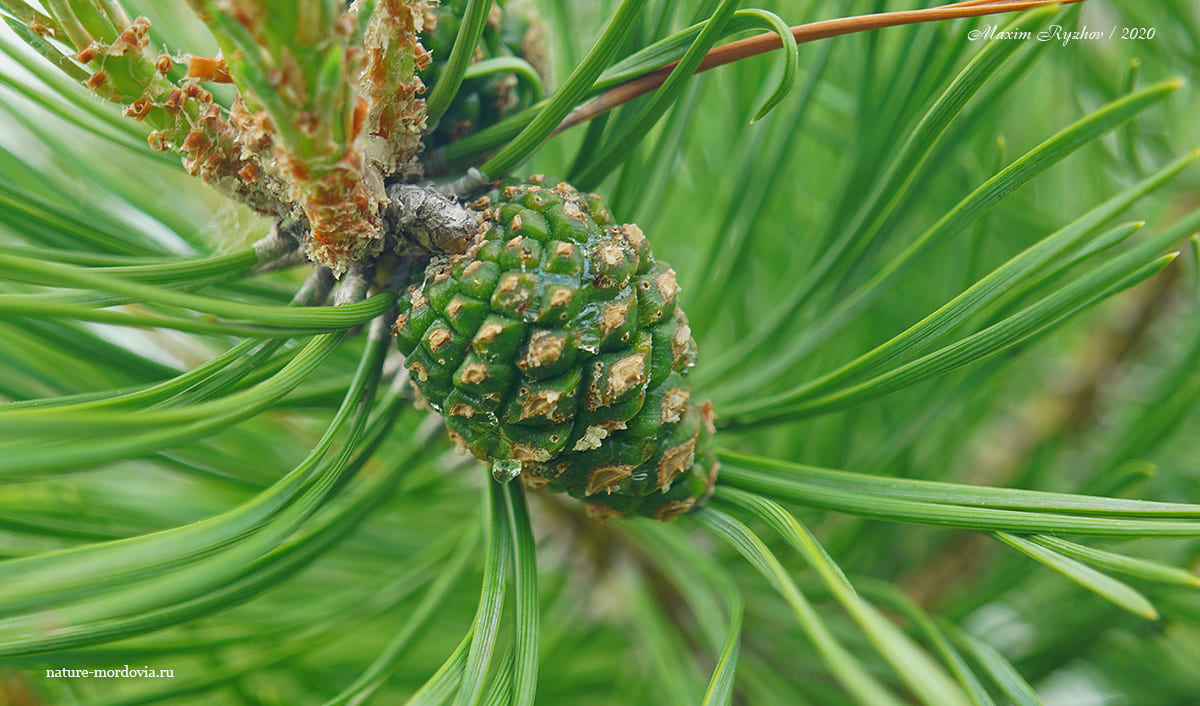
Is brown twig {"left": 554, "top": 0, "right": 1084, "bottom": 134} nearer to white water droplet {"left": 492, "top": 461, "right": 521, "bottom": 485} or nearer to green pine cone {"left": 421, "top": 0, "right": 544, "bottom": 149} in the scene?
green pine cone {"left": 421, "top": 0, "right": 544, "bottom": 149}

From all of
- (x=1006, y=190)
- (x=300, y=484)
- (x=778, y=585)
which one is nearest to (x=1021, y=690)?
(x=778, y=585)

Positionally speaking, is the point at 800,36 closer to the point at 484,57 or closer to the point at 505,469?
the point at 484,57

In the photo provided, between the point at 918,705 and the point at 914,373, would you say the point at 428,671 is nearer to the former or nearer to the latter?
the point at 918,705

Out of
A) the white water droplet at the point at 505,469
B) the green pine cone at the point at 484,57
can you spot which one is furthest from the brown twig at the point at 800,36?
the white water droplet at the point at 505,469

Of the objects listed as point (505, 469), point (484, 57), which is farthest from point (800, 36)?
point (505, 469)

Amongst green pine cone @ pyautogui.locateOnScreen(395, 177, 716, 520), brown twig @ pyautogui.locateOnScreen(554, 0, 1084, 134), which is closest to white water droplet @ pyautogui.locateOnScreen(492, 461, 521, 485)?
green pine cone @ pyautogui.locateOnScreen(395, 177, 716, 520)

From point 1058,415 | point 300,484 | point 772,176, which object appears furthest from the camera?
point 1058,415

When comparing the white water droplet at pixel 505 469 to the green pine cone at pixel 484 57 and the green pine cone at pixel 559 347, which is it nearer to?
the green pine cone at pixel 559 347
